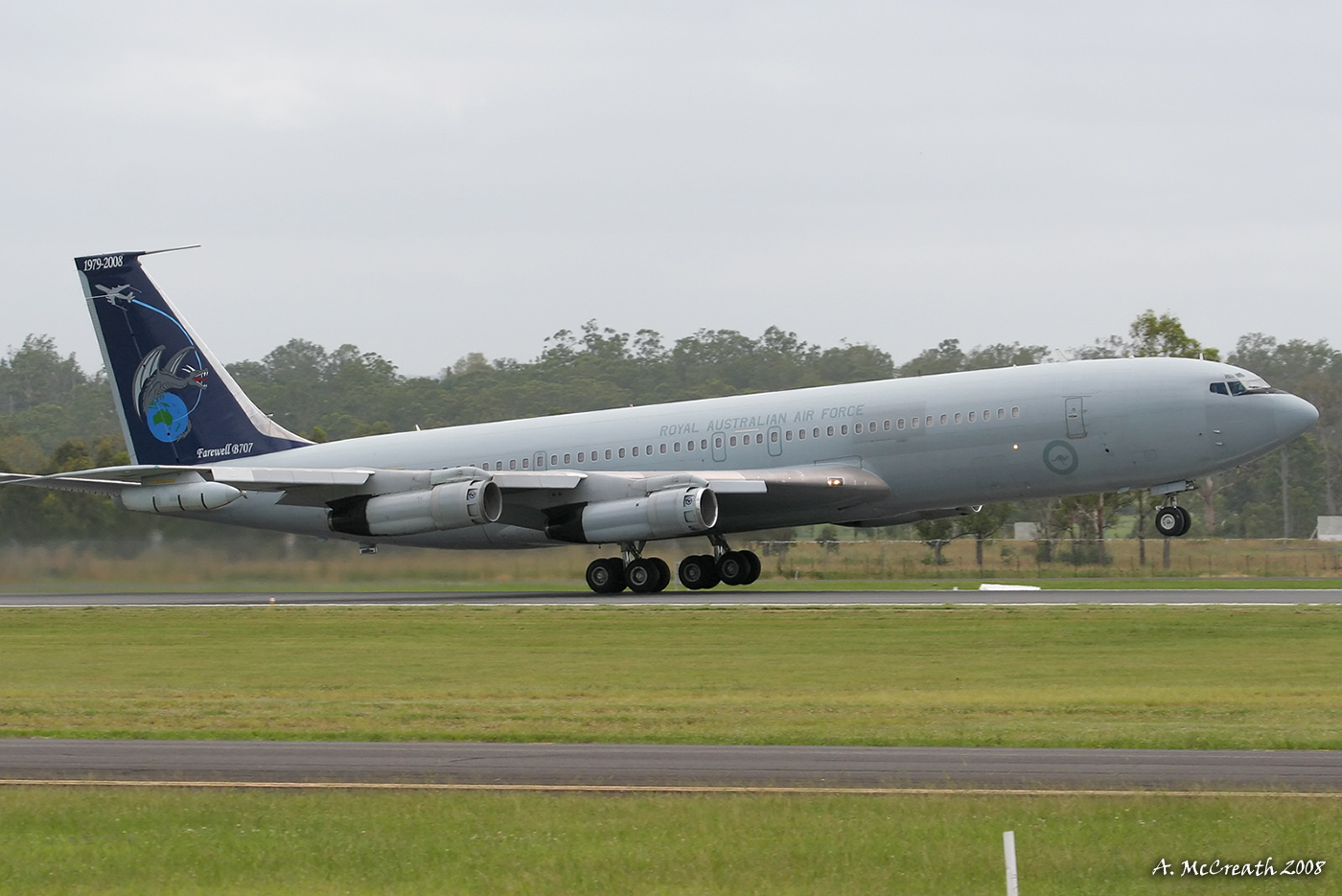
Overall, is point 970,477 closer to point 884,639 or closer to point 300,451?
point 884,639

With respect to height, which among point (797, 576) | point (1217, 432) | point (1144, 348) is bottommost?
point (797, 576)

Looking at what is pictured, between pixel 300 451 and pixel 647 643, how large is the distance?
2122 centimetres

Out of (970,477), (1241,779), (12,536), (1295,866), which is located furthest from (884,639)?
(12,536)

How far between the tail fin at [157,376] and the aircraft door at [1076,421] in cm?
2248

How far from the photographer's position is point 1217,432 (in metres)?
34.4

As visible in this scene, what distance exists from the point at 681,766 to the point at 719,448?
2624 centimetres

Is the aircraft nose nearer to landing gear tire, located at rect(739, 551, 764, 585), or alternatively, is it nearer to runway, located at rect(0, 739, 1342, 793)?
landing gear tire, located at rect(739, 551, 764, 585)

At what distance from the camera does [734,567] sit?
40656mm

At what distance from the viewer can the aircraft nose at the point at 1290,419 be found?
113ft

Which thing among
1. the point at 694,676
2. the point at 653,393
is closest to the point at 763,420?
the point at 694,676

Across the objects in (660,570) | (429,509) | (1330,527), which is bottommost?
(1330,527)

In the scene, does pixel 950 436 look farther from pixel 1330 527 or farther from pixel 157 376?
pixel 1330 527

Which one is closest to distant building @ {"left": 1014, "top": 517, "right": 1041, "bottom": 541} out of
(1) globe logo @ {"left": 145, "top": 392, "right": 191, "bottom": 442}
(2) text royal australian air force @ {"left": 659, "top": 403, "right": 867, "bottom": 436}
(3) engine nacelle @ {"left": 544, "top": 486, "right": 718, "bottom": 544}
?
(2) text royal australian air force @ {"left": 659, "top": 403, "right": 867, "bottom": 436}

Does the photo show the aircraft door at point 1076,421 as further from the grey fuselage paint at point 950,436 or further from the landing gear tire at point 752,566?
the landing gear tire at point 752,566
